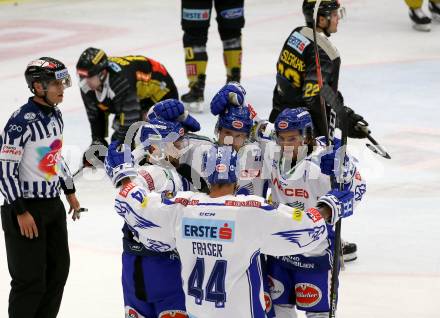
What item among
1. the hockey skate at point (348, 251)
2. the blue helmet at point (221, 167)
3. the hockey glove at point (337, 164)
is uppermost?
the blue helmet at point (221, 167)

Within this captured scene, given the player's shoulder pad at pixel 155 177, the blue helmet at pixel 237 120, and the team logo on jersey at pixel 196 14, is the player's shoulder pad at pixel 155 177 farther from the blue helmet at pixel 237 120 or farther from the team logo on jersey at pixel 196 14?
the team logo on jersey at pixel 196 14

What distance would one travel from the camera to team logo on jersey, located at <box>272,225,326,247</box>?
3.98 metres

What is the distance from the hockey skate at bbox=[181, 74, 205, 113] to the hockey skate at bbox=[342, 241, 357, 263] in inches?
144

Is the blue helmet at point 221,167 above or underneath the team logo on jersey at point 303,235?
above

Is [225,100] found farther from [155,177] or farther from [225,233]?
[225,233]

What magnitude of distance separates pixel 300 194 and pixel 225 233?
102cm

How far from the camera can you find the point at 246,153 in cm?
505

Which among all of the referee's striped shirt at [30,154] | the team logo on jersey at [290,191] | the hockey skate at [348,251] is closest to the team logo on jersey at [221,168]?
the team logo on jersey at [290,191]

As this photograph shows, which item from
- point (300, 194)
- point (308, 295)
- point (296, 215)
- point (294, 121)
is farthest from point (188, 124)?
point (296, 215)

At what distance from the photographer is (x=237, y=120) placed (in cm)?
501

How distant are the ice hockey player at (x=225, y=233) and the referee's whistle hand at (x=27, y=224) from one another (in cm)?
101

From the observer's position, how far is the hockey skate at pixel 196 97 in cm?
978

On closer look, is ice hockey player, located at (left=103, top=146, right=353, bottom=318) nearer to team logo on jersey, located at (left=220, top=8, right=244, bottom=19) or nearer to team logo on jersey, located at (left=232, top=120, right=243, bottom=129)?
team logo on jersey, located at (left=232, top=120, right=243, bottom=129)

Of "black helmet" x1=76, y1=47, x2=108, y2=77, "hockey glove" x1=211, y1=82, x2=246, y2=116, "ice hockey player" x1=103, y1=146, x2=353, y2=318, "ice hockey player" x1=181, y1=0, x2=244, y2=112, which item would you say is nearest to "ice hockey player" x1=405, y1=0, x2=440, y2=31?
"ice hockey player" x1=181, y1=0, x2=244, y2=112
